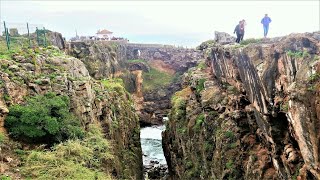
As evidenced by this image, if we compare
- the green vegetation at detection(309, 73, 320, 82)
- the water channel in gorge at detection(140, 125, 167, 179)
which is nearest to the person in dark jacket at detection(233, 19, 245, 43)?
the green vegetation at detection(309, 73, 320, 82)

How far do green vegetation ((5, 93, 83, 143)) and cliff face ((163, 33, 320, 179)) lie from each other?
12.0 m

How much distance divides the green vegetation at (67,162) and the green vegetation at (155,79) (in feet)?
220

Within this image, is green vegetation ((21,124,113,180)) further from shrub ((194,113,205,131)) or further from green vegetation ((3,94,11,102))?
shrub ((194,113,205,131))

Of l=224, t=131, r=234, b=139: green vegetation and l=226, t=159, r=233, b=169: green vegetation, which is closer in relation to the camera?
l=226, t=159, r=233, b=169: green vegetation

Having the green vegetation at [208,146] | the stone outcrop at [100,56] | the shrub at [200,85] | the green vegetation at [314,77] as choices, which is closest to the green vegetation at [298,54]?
the green vegetation at [314,77]

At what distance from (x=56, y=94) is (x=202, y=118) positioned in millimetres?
13839

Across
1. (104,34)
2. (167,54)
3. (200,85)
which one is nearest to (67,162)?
(200,85)

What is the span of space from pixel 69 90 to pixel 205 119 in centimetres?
1247

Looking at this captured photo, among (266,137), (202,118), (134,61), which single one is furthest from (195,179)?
(134,61)

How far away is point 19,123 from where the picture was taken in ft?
76.8

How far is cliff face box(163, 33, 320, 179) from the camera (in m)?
18.9

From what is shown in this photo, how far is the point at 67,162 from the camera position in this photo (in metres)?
21.5

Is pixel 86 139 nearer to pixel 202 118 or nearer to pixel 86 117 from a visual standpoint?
pixel 86 117

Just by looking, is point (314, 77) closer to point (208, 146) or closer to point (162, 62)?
point (208, 146)
